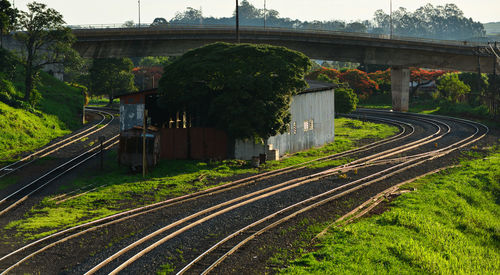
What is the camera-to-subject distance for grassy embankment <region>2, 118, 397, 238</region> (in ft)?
66.6

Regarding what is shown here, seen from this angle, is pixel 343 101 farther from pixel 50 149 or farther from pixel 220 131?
pixel 50 149

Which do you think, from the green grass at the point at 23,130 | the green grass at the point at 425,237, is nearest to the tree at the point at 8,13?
the green grass at the point at 23,130

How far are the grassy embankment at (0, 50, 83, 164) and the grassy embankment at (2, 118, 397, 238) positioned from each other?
844 centimetres

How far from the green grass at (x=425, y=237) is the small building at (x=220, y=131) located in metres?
12.0

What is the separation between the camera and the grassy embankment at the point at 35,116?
3919 cm

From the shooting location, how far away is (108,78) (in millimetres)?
72312

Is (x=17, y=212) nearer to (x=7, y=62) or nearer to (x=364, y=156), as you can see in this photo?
(x=364, y=156)

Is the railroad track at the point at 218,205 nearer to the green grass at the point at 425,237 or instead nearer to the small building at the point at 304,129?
the green grass at the point at 425,237

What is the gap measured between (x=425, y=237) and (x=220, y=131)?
1781cm

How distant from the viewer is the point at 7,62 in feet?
171

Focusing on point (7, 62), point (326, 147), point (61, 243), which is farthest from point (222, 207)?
point (7, 62)

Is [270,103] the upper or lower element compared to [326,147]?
upper

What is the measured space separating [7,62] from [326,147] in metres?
34.1

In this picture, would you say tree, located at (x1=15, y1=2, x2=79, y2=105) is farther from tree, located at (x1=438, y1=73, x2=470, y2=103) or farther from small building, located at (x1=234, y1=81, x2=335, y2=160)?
tree, located at (x1=438, y1=73, x2=470, y2=103)
